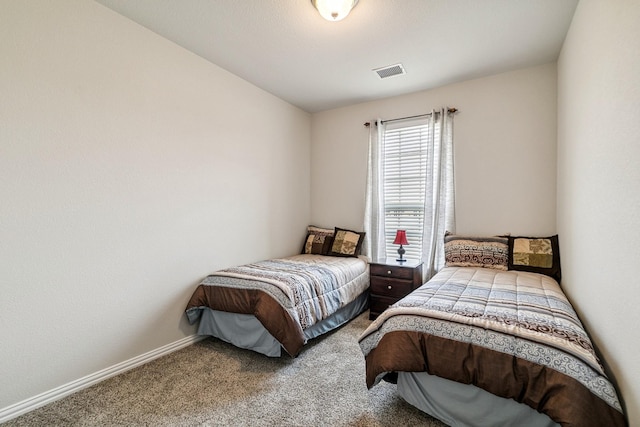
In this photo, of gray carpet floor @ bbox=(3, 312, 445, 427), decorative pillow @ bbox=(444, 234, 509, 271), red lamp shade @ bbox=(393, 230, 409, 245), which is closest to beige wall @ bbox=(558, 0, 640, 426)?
decorative pillow @ bbox=(444, 234, 509, 271)

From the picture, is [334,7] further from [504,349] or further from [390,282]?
[390,282]

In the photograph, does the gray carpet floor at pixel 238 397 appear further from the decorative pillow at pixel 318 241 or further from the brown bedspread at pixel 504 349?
the decorative pillow at pixel 318 241

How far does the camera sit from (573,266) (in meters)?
2.23

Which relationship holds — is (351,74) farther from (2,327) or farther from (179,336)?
(2,327)

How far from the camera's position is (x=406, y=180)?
3820 millimetres

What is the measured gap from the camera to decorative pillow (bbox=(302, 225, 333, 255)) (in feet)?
13.3

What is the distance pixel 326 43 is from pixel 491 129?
2038 mm

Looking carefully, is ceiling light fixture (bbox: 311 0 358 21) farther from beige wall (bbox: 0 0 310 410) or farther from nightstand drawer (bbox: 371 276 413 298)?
nightstand drawer (bbox: 371 276 413 298)

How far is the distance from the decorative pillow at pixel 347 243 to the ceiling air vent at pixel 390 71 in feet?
6.30

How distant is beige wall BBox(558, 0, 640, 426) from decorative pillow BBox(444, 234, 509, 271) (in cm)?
63

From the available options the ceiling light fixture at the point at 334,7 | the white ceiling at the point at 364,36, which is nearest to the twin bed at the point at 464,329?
the white ceiling at the point at 364,36

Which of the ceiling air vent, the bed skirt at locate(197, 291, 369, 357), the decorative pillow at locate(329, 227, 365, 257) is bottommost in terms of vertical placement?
the bed skirt at locate(197, 291, 369, 357)

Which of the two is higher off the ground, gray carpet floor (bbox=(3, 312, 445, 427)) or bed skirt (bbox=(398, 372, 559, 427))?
bed skirt (bbox=(398, 372, 559, 427))

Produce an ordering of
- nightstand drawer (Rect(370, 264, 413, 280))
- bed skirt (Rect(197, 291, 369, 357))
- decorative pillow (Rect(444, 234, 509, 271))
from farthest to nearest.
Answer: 1. nightstand drawer (Rect(370, 264, 413, 280))
2. decorative pillow (Rect(444, 234, 509, 271))
3. bed skirt (Rect(197, 291, 369, 357))
